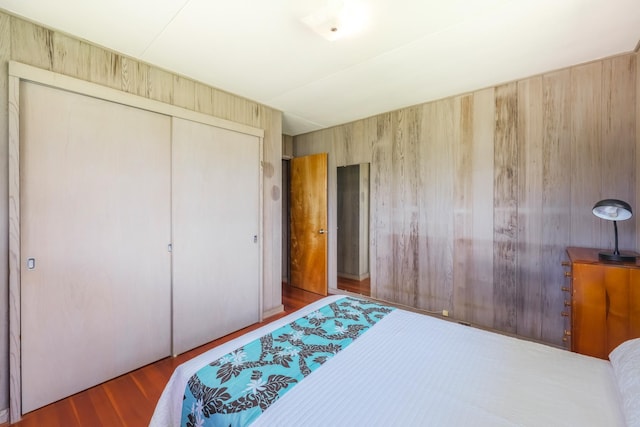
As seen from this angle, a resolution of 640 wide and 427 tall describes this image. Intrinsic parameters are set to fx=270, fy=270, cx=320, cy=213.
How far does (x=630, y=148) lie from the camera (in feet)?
6.67

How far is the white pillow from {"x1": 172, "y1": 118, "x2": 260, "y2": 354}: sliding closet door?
2.64 m

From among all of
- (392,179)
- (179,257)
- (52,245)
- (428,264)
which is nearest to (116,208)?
(52,245)

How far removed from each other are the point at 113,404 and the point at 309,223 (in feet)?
9.13

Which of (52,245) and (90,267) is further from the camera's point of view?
(90,267)

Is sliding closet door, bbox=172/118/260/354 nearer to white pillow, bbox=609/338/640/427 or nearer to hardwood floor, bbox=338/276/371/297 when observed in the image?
hardwood floor, bbox=338/276/371/297

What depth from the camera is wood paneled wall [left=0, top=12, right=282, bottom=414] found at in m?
1.59

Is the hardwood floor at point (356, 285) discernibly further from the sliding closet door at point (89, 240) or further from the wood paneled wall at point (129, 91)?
the sliding closet door at point (89, 240)

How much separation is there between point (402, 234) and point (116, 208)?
109 inches

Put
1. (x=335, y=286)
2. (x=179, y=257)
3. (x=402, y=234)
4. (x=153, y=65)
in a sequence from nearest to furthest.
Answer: (x=153, y=65), (x=179, y=257), (x=402, y=234), (x=335, y=286)

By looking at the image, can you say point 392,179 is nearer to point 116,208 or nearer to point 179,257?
point 179,257

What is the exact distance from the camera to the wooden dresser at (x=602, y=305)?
1.59 meters

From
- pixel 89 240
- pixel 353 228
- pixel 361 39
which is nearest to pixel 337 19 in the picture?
pixel 361 39

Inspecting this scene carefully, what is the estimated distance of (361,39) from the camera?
184cm

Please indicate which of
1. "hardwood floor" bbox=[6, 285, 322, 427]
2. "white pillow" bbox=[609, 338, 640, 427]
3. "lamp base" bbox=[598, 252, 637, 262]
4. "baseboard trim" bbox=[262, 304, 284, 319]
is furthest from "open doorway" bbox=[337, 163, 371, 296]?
"white pillow" bbox=[609, 338, 640, 427]
